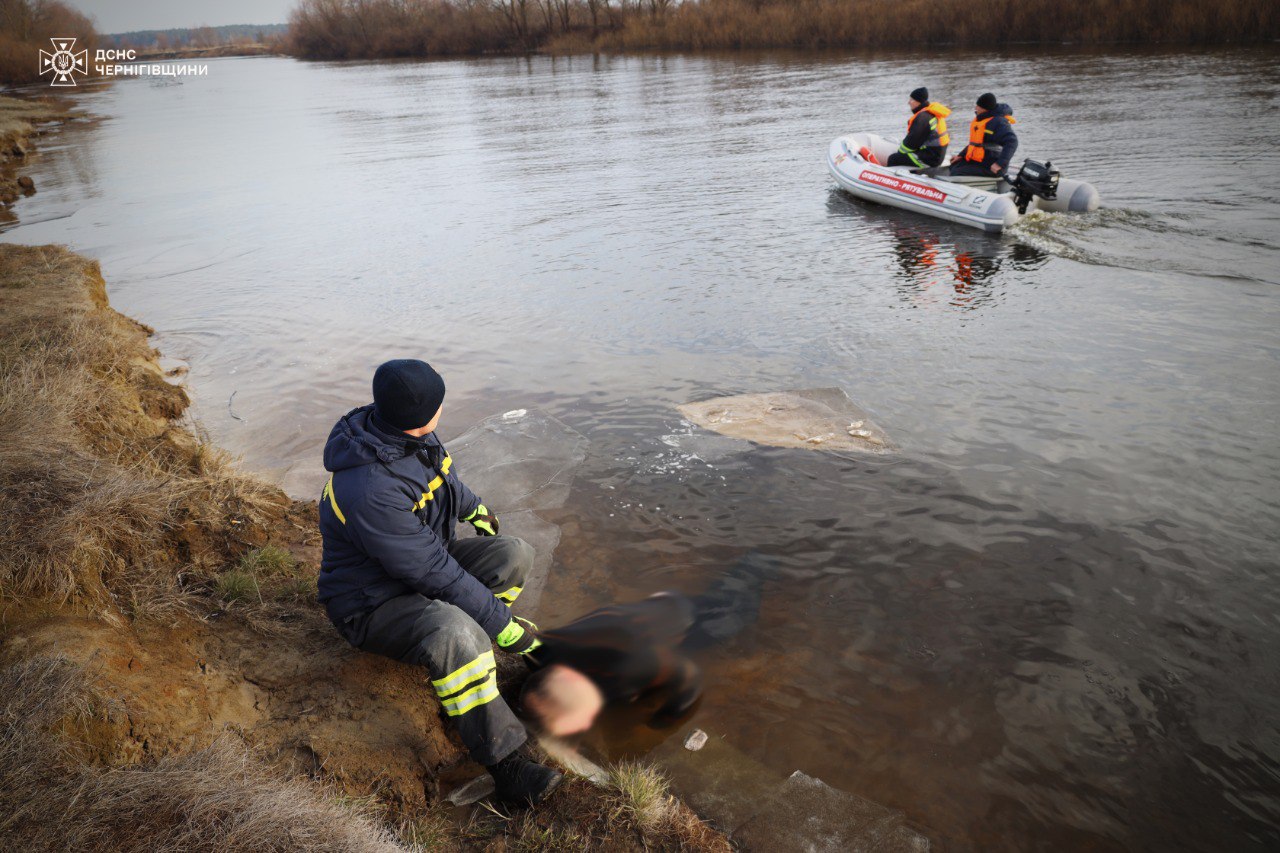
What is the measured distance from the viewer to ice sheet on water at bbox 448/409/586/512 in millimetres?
5676

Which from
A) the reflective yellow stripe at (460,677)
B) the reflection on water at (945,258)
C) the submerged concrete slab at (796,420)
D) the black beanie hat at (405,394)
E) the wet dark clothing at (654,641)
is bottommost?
the wet dark clothing at (654,641)

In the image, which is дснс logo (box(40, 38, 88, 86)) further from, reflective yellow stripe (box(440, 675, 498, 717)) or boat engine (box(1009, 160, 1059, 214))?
reflective yellow stripe (box(440, 675, 498, 717))

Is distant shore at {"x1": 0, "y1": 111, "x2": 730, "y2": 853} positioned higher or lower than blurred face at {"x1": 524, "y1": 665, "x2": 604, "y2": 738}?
higher

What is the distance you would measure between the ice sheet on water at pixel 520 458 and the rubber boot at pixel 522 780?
103 inches

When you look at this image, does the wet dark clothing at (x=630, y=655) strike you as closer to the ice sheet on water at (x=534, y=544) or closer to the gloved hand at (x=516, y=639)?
the gloved hand at (x=516, y=639)

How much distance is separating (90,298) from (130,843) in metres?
8.06

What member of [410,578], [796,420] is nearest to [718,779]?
[410,578]

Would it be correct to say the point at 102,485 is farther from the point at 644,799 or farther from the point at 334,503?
the point at 644,799

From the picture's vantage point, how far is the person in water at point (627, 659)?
3.57 metres

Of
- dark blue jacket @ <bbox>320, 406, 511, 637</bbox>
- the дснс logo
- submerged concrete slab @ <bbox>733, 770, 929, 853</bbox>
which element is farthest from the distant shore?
the дснс logo

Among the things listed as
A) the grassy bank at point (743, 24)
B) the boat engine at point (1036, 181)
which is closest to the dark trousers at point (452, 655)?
the boat engine at point (1036, 181)

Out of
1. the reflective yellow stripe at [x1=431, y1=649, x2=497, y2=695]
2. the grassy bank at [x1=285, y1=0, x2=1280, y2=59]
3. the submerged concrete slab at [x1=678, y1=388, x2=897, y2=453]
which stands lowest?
the submerged concrete slab at [x1=678, y1=388, x2=897, y2=453]

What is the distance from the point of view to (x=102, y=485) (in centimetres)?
375

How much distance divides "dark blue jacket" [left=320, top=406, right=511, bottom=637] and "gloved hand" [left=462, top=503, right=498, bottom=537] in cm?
43
